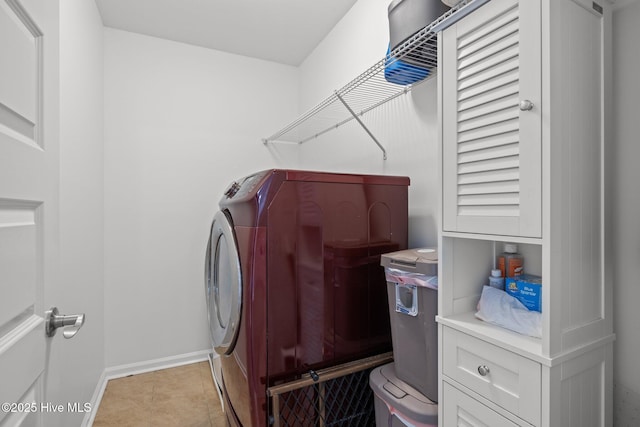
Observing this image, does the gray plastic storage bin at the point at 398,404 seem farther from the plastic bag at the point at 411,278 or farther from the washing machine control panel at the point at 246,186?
the washing machine control panel at the point at 246,186

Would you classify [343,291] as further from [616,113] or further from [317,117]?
[317,117]

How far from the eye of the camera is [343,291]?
4.89ft

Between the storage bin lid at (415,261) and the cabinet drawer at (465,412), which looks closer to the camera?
the cabinet drawer at (465,412)

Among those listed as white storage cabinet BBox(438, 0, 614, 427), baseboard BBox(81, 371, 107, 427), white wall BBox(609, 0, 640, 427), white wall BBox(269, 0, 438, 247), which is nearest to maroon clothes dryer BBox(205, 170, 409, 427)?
white wall BBox(269, 0, 438, 247)

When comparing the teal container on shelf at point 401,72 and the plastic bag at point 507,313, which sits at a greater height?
the teal container on shelf at point 401,72

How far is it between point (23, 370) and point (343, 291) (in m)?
1.09

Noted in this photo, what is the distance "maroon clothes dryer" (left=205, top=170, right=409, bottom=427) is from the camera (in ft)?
4.30

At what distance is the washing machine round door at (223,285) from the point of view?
4.50 feet

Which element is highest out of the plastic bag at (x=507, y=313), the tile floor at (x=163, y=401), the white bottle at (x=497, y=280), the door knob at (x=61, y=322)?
the white bottle at (x=497, y=280)

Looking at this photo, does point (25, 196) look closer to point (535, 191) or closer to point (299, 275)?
point (299, 275)

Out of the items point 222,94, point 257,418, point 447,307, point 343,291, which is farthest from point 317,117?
point 257,418

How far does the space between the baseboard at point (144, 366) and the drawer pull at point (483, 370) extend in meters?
2.36

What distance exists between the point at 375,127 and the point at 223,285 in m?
1.32

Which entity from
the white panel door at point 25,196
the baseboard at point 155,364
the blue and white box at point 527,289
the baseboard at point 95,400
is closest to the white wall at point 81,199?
the baseboard at point 95,400
